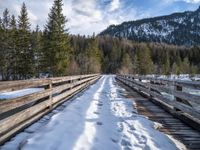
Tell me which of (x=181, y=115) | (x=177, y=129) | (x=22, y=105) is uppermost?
(x=22, y=105)

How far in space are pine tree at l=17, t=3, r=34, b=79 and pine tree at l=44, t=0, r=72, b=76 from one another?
9.90 m

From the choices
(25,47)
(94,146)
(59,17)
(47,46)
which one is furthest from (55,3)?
(94,146)

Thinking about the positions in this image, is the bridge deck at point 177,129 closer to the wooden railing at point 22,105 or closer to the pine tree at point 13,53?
the wooden railing at point 22,105

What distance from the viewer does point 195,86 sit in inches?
304

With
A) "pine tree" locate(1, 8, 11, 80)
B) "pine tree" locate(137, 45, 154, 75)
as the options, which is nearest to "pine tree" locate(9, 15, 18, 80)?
"pine tree" locate(1, 8, 11, 80)

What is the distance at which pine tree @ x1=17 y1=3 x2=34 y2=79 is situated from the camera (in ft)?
164

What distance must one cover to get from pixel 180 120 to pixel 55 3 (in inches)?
1376

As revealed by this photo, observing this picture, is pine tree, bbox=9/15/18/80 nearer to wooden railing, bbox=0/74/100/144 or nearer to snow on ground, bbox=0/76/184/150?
wooden railing, bbox=0/74/100/144

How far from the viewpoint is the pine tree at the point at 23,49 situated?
1965 inches

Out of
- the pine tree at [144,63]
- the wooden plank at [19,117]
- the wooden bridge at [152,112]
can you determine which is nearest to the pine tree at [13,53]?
the wooden bridge at [152,112]

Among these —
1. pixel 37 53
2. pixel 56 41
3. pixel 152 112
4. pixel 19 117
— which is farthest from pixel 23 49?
pixel 19 117

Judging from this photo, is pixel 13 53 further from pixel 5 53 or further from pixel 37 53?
pixel 37 53

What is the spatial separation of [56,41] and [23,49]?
470 inches

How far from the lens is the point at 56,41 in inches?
1607
